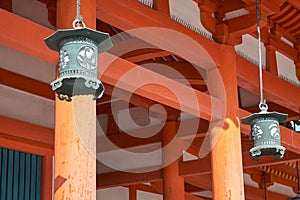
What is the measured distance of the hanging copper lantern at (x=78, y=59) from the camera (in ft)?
11.9

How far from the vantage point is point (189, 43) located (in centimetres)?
648

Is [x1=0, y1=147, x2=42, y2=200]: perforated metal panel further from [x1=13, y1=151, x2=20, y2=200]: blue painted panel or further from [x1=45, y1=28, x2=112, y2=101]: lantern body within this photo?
[x1=45, y1=28, x2=112, y2=101]: lantern body

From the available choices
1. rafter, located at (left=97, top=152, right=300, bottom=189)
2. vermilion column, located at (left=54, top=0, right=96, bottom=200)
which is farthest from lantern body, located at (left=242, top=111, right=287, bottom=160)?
rafter, located at (left=97, top=152, right=300, bottom=189)

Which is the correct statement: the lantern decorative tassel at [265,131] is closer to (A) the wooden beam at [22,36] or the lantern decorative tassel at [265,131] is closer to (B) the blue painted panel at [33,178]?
(A) the wooden beam at [22,36]

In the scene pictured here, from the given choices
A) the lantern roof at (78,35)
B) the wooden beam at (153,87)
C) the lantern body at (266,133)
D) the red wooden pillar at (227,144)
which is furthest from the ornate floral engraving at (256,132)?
the lantern roof at (78,35)

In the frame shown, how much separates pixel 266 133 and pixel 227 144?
1393 millimetres

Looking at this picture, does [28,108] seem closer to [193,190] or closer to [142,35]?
[142,35]

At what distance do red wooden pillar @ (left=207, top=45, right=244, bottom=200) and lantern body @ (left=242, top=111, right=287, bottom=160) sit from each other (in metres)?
1.21

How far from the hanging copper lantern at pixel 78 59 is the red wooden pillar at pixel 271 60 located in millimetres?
4823

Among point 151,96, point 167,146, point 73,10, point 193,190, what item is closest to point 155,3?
point 151,96

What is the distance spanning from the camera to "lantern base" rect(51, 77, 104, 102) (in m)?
3.63

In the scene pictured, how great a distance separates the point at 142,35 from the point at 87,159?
1718mm

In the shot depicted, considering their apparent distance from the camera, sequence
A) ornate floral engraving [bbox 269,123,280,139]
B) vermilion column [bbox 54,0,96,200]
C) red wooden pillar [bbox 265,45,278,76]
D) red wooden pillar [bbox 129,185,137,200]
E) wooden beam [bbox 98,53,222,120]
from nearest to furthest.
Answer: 1. vermilion column [bbox 54,0,96,200]
2. ornate floral engraving [bbox 269,123,280,139]
3. wooden beam [bbox 98,53,222,120]
4. red wooden pillar [bbox 265,45,278,76]
5. red wooden pillar [bbox 129,185,137,200]

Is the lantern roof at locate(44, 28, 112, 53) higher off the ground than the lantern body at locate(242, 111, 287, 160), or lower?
higher
